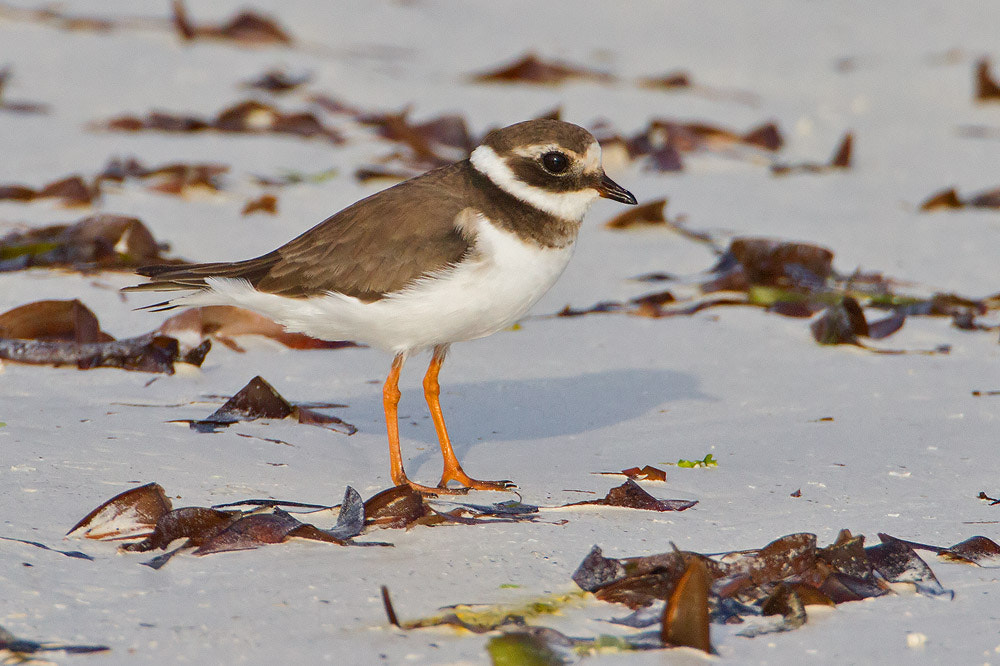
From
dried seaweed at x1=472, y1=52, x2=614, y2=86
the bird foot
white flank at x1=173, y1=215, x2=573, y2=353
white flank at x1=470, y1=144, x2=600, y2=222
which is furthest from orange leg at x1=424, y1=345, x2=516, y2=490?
dried seaweed at x1=472, y1=52, x2=614, y2=86

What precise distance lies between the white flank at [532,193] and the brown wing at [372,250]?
109 millimetres

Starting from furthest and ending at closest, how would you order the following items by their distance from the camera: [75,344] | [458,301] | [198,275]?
[75,344]
[198,275]
[458,301]

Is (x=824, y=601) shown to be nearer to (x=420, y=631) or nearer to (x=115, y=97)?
(x=420, y=631)

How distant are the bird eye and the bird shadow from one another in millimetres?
1204

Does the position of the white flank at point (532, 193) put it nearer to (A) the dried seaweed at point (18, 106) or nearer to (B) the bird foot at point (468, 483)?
(B) the bird foot at point (468, 483)

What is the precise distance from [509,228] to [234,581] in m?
1.91

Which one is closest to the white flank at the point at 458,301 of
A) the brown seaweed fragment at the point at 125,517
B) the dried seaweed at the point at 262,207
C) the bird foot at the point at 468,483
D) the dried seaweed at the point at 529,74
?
the bird foot at the point at 468,483

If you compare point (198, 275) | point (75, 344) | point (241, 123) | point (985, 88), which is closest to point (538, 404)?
point (198, 275)

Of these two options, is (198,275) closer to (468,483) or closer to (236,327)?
(236,327)

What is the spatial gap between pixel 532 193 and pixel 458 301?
1.89 ft

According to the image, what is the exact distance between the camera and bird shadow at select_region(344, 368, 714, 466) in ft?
17.1

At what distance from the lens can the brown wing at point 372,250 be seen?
456 centimetres

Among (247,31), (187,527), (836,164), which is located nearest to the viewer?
(187,527)

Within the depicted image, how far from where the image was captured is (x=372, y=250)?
4.67m
